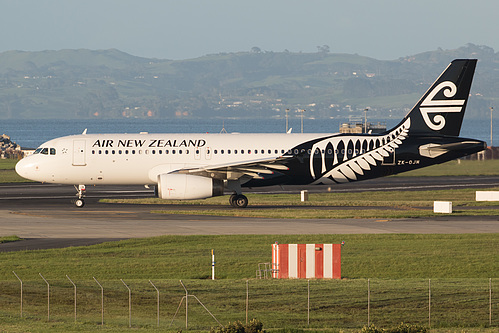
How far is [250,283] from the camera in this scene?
2938cm

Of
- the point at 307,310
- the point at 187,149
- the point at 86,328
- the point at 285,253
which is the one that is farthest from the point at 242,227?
the point at 86,328

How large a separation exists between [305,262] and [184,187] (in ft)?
71.1

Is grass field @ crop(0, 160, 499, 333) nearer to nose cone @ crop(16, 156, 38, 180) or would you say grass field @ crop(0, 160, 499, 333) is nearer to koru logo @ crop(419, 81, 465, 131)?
koru logo @ crop(419, 81, 465, 131)

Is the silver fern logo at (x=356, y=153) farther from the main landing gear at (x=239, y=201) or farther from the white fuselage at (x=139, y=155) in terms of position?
the main landing gear at (x=239, y=201)

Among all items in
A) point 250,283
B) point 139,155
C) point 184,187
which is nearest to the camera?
point 250,283

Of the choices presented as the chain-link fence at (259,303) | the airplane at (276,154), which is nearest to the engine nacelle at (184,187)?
the airplane at (276,154)

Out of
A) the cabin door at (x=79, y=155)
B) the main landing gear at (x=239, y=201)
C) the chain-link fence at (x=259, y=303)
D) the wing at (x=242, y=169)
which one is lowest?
the chain-link fence at (x=259, y=303)

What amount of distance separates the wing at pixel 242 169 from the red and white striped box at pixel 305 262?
2173 cm

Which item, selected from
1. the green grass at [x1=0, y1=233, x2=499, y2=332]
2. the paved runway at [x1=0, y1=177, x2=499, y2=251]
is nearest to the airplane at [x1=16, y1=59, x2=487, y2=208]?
the paved runway at [x1=0, y1=177, x2=499, y2=251]

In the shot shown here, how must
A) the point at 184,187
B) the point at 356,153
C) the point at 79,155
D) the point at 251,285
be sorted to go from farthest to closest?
1. the point at 79,155
2. the point at 356,153
3. the point at 184,187
4. the point at 251,285

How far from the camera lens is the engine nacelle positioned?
165 ft

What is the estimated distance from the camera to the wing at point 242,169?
51469 mm

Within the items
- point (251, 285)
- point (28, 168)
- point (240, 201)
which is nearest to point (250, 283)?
point (251, 285)

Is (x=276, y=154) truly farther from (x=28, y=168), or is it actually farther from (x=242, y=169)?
(x=28, y=168)
